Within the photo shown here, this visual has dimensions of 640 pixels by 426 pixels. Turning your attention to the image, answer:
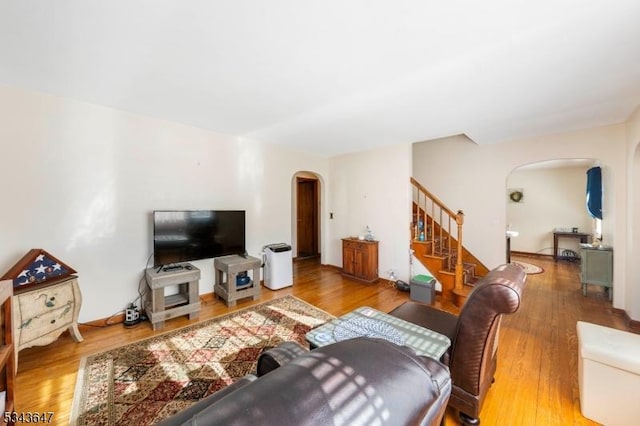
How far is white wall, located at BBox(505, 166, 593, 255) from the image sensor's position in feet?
20.3

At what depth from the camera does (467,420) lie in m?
1.53

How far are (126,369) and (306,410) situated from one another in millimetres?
2468

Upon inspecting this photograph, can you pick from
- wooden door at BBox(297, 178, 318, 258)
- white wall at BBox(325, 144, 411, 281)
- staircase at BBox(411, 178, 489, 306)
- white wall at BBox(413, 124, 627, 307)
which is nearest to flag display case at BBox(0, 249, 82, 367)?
white wall at BBox(325, 144, 411, 281)

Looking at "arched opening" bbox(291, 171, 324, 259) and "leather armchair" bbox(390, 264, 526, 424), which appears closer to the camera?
"leather armchair" bbox(390, 264, 526, 424)

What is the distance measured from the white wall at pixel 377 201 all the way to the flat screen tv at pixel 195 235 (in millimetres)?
2319

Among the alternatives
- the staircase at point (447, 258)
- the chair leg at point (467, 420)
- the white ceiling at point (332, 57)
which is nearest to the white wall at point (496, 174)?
the staircase at point (447, 258)

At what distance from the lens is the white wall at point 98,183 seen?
237cm

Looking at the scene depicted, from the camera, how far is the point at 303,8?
140cm

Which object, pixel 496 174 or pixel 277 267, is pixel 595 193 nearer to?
pixel 496 174

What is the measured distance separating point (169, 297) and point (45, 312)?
3.63 feet

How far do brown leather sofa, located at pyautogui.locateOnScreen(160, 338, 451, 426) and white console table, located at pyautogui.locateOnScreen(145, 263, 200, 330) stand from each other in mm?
2493

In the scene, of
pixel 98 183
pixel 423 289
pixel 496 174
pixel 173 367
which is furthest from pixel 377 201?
pixel 98 183

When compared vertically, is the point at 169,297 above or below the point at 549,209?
below

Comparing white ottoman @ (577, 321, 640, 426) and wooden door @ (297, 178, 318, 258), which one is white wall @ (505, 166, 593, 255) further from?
white ottoman @ (577, 321, 640, 426)
